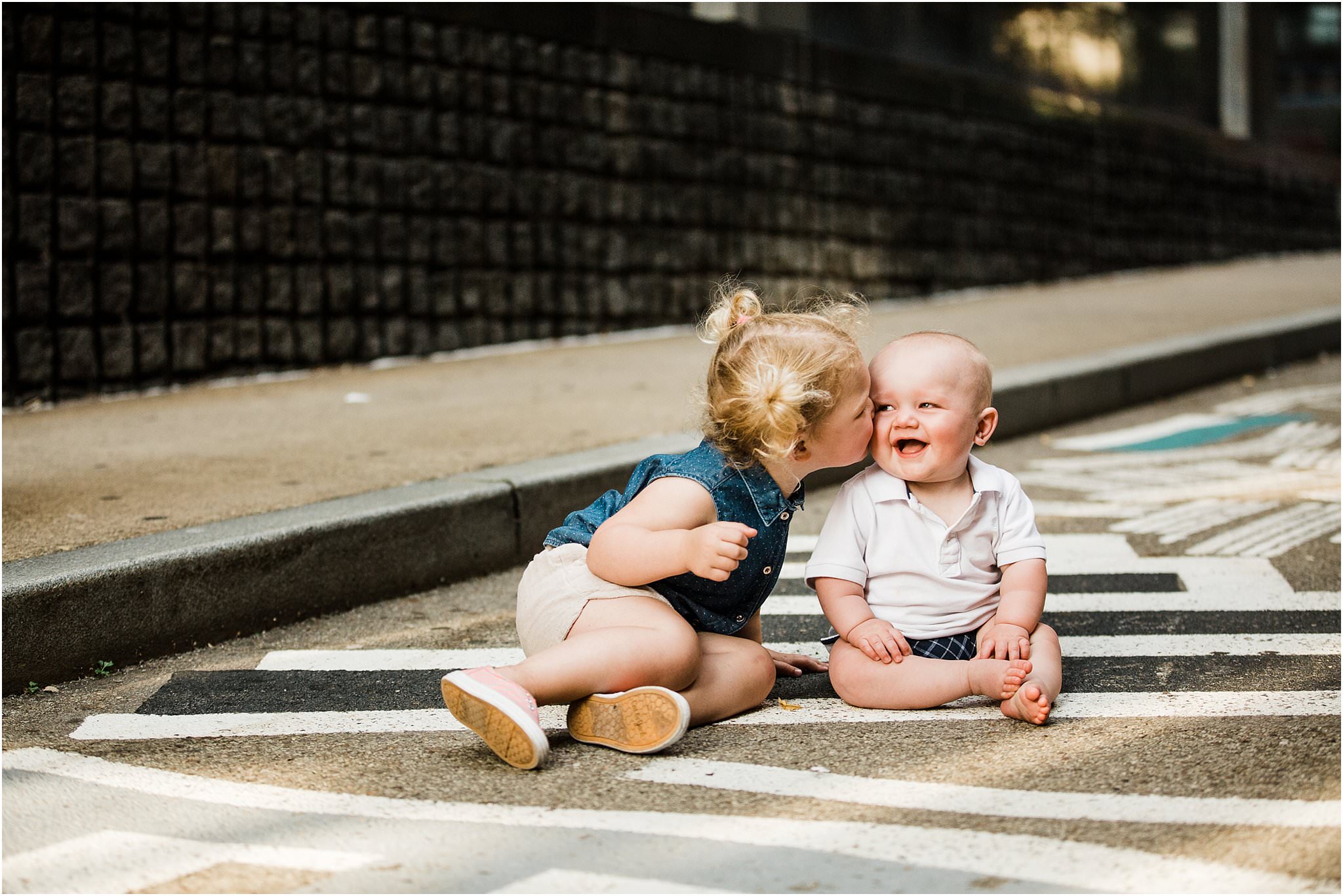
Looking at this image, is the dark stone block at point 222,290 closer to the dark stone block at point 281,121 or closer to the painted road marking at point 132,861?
the dark stone block at point 281,121

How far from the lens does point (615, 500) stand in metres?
2.97

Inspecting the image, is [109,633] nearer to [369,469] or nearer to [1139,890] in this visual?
[369,469]

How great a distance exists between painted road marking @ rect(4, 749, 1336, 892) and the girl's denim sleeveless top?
2.23ft

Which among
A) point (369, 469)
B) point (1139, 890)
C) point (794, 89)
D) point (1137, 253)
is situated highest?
point (794, 89)


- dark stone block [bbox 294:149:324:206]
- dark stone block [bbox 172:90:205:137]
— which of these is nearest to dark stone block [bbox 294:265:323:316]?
dark stone block [bbox 294:149:324:206]

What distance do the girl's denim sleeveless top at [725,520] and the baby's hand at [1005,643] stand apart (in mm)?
449

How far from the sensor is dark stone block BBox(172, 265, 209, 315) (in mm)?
7059

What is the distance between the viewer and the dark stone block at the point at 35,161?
21.0 ft

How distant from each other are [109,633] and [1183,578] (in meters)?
2.82

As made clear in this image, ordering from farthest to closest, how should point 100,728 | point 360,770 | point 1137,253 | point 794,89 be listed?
point 1137,253 < point 794,89 < point 100,728 < point 360,770

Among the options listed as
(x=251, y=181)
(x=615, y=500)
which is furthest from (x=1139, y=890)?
(x=251, y=181)

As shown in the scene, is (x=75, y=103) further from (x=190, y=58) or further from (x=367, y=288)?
(x=367, y=288)

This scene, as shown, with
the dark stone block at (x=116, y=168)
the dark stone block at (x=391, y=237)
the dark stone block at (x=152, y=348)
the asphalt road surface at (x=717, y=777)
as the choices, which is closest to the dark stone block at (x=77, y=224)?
the dark stone block at (x=116, y=168)

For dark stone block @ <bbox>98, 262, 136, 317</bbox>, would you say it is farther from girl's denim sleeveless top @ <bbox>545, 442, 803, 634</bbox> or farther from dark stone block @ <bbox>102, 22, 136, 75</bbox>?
girl's denim sleeveless top @ <bbox>545, 442, 803, 634</bbox>
